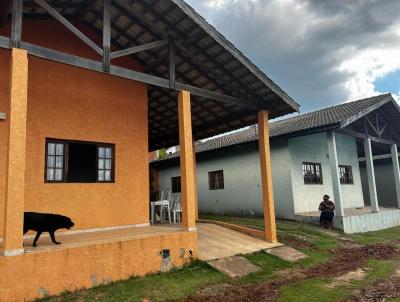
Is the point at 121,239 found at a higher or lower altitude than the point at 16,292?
higher

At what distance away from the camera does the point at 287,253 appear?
28.0ft

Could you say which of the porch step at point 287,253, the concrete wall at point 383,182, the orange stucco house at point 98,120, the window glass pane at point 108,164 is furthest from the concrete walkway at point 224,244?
the concrete wall at point 383,182

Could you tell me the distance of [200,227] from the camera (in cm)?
1089

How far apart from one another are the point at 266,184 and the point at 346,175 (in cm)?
1023

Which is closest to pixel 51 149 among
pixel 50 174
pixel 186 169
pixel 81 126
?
pixel 50 174

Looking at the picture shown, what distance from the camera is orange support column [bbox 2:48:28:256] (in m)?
4.96

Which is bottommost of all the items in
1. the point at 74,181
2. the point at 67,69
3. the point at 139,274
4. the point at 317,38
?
the point at 139,274

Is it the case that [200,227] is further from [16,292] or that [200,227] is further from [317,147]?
[317,147]

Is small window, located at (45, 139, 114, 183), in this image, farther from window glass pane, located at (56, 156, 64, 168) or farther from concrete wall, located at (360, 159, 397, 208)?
concrete wall, located at (360, 159, 397, 208)

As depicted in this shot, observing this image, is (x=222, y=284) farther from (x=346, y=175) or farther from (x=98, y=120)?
(x=346, y=175)

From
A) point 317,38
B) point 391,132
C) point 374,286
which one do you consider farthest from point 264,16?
point 374,286

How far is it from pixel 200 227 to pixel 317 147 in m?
8.00

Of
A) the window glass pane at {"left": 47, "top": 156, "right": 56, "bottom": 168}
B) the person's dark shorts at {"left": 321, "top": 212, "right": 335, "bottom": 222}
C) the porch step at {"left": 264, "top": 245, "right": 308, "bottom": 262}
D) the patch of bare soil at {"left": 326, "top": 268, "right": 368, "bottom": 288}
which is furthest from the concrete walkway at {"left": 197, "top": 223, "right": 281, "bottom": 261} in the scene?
the person's dark shorts at {"left": 321, "top": 212, "right": 335, "bottom": 222}

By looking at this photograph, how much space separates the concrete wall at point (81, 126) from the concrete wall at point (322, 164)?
7.65 meters
